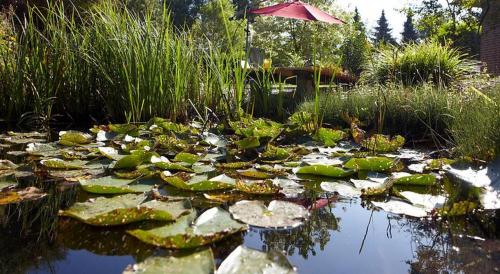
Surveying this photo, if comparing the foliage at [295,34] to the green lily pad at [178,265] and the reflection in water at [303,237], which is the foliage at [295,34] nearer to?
the reflection in water at [303,237]

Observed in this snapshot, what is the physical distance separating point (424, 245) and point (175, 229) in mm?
623

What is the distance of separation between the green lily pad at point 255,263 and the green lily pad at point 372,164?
0.98 meters

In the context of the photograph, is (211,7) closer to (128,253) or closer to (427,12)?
(427,12)

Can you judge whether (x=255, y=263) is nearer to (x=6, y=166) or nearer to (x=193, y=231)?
(x=193, y=231)

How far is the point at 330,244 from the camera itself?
103 centimetres

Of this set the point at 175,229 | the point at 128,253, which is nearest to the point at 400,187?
the point at 175,229

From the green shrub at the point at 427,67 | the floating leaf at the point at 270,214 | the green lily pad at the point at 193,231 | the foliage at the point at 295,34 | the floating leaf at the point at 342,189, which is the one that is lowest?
the floating leaf at the point at 342,189

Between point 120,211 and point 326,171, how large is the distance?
89 centimetres

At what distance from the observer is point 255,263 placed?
2.61 feet

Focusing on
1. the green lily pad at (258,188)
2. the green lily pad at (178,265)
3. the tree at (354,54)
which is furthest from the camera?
the tree at (354,54)

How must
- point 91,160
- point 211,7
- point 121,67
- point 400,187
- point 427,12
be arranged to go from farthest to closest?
point 211,7, point 427,12, point 121,67, point 91,160, point 400,187

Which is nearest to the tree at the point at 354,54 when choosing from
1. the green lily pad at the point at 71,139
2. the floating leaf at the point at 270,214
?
the green lily pad at the point at 71,139

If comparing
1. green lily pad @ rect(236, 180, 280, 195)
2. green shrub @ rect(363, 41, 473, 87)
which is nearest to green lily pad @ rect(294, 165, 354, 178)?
green lily pad @ rect(236, 180, 280, 195)

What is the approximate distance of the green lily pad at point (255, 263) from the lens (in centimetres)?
77
